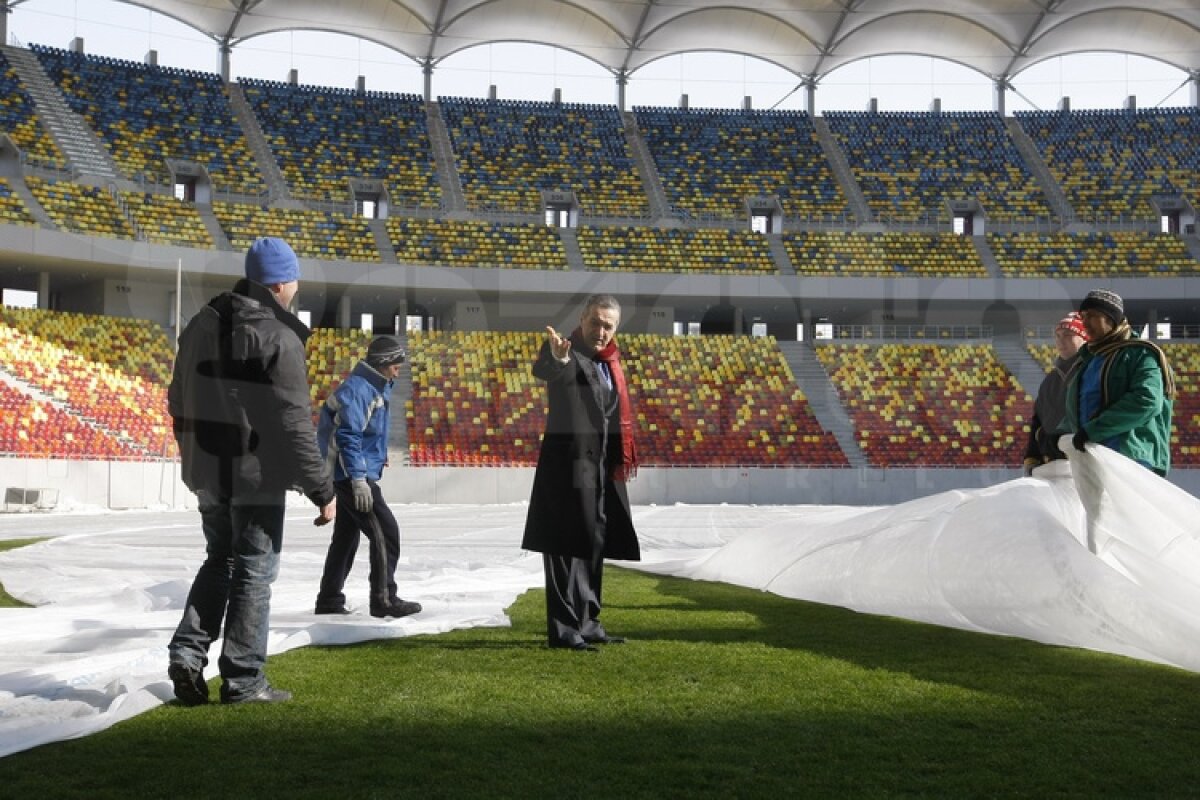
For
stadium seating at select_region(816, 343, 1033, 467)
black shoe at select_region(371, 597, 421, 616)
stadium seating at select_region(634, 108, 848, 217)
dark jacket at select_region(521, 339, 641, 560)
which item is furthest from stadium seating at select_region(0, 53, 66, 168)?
dark jacket at select_region(521, 339, 641, 560)

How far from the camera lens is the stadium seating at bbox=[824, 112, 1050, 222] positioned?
1670 inches

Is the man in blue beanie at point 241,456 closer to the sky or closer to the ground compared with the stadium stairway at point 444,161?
closer to the ground

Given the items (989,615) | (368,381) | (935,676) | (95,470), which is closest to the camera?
(935,676)

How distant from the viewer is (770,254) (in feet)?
131

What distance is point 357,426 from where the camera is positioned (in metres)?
6.88

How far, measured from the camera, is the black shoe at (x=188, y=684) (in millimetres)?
4344

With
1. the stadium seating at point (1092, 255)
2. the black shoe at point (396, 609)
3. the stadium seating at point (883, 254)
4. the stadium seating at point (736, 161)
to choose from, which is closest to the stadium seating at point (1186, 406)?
the stadium seating at point (1092, 255)

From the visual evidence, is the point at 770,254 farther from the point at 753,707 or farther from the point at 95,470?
the point at 753,707

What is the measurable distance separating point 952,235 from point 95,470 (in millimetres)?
29153

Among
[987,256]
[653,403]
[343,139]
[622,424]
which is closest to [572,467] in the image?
[622,424]

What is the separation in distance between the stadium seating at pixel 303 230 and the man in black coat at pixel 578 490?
3091cm

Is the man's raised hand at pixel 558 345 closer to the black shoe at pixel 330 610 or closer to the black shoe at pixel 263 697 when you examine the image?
the black shoe at pixel 263 697

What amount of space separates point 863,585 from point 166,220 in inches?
1236

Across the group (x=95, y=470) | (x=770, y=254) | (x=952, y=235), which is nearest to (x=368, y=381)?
(x=95, y=470)
